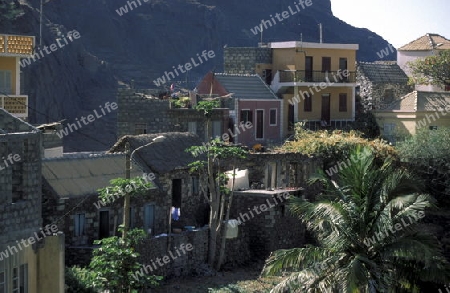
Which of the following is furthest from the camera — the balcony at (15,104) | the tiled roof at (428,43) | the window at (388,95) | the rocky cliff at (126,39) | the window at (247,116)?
the rocky cliff at (126,39)

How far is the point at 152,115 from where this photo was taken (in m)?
41.8

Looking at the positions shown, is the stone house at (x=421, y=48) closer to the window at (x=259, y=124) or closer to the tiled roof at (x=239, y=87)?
the tiled roof at (x=239, y=87)

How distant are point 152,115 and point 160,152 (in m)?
8.11

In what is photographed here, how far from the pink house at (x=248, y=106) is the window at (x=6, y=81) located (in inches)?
462

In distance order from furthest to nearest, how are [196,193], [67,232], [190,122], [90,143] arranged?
[90,143] → [190,122] → [196,193] → [67,232]

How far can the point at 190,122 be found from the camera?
138ft

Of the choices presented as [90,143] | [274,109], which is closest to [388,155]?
[274,109]

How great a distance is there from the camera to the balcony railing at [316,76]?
49.1m

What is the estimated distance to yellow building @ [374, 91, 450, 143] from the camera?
49.3 meters

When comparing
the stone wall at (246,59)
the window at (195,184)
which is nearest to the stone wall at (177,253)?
the window at (195,184)

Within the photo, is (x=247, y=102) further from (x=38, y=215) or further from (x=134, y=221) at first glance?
(x=38, y=215)

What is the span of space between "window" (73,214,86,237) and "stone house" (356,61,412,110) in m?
29.3

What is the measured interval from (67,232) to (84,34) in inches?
3035

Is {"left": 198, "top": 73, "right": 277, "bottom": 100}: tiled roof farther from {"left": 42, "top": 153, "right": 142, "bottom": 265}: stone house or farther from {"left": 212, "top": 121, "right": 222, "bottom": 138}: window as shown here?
{"left": 42, "top": 153, "right": 142, "bottom": 265}: stone house
